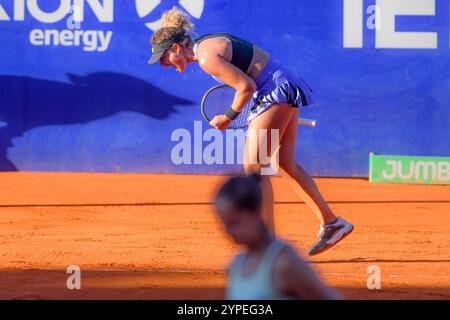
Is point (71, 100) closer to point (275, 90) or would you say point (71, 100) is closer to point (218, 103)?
point (218, 103)

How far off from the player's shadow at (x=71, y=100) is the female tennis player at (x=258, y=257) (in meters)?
9.73

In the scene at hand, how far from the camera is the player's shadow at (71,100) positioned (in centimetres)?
1233

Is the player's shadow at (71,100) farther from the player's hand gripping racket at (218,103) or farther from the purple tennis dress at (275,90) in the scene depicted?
the purple tennis dress at (275,90)

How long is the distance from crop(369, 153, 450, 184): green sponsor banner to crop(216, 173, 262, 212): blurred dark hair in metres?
9.63

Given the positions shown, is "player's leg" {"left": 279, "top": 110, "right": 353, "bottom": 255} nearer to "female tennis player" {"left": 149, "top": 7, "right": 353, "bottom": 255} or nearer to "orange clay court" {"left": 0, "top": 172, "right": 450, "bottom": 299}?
"female tennis player" {"left": 149, "top": 7, "right": 353, "bottom": 255}

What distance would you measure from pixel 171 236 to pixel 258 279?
16.8 feet

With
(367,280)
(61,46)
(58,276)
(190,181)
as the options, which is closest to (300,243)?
(367,280)

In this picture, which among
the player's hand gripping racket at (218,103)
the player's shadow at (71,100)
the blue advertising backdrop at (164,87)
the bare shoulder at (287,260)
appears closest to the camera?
the bare shoulder at (287,260)

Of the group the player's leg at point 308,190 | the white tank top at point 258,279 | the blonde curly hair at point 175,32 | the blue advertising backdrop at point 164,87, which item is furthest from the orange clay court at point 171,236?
the blonde curly hair at point 175,32

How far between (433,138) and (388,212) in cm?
304

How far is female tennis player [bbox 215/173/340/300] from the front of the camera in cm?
251

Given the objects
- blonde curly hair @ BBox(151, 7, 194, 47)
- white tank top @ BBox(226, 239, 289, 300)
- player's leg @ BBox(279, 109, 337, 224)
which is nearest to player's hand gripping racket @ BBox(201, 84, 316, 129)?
player's leg @ BBox(279, 109, 337, 224)

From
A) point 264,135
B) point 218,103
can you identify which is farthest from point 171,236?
point 264,135

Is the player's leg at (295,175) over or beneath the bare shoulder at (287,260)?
over
